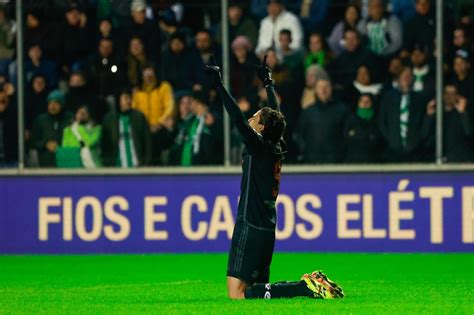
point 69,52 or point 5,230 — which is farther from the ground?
point 69,52

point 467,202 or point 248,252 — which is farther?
point 467,202

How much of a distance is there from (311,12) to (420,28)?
135 cm

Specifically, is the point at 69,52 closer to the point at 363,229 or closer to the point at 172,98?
the point at 172,98

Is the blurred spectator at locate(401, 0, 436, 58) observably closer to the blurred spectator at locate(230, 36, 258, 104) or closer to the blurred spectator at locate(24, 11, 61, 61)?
the blurred spectator at locate(230, 36, 258, 104)

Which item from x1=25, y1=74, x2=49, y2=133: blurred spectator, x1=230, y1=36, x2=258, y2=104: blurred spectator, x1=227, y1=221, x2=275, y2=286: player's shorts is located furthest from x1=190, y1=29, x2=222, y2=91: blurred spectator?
x1=227, y1=221, x2=275, y2=286: player's shorts

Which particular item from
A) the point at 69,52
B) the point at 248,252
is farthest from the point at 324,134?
the point at 248,252

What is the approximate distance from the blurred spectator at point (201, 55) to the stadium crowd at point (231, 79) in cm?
1

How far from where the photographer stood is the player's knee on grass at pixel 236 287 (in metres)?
10.6

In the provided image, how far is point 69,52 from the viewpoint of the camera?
54.6ft

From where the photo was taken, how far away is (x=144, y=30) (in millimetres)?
16531

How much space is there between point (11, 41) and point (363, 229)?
4.99 m

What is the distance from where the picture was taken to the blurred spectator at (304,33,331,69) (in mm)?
16250

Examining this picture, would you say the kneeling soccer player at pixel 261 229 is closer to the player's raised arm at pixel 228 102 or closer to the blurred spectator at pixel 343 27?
the player's raised arm at pixel 228 102

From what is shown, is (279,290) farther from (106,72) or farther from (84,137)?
(106,72)
